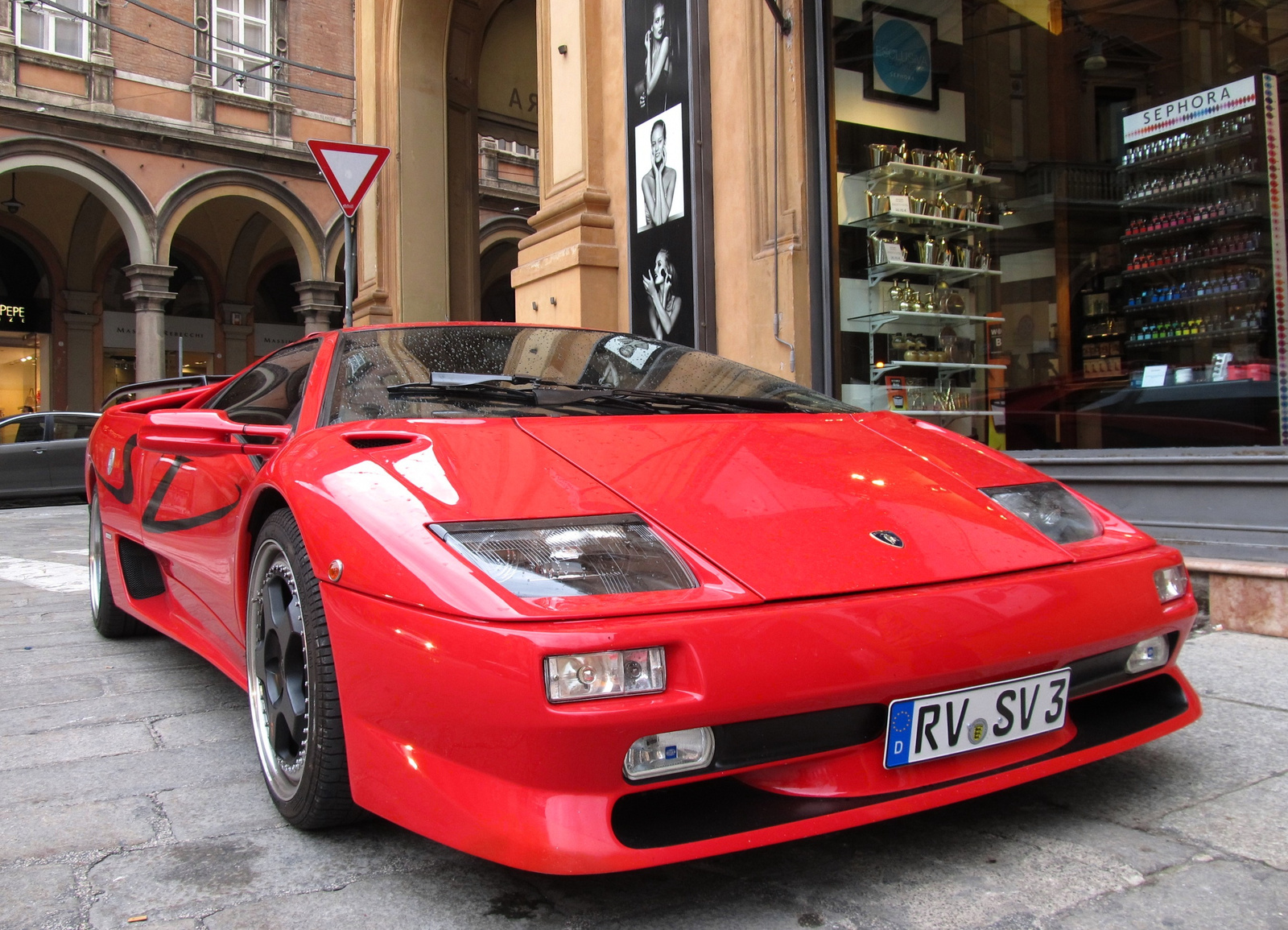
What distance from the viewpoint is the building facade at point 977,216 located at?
476 cm

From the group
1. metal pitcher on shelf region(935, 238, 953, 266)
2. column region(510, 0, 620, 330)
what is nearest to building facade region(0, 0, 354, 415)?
column region(510, 0, 620, 330)

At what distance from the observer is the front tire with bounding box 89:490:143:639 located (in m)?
3.79

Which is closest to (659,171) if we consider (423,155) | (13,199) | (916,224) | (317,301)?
(916,224)

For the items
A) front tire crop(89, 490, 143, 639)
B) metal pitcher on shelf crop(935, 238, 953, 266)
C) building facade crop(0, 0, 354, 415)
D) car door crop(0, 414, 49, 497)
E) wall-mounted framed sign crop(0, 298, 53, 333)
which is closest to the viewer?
front tire crop(89, 490, 143, 639)

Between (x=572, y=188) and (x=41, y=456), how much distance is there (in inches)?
356

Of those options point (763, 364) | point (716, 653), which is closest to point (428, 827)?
point (716, 653)

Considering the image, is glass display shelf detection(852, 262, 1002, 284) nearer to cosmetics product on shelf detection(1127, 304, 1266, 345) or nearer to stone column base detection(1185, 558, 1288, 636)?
cosmetics product on shelf detection(1127, 304, 1266, 345)

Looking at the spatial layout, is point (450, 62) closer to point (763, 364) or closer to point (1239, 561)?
point (763, 364)

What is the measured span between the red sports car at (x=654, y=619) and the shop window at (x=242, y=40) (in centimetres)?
2016

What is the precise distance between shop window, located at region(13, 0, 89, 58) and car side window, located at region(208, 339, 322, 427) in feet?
60.5

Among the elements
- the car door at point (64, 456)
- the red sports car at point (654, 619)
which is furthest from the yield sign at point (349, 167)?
the car door at point (64, 456)

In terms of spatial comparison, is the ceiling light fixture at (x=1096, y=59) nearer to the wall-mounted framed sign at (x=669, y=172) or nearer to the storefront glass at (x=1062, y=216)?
the storefront glass at (x=1062, y=216)

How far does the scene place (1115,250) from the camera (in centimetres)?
567

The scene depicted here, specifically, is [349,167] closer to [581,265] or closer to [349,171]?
[349,171]
